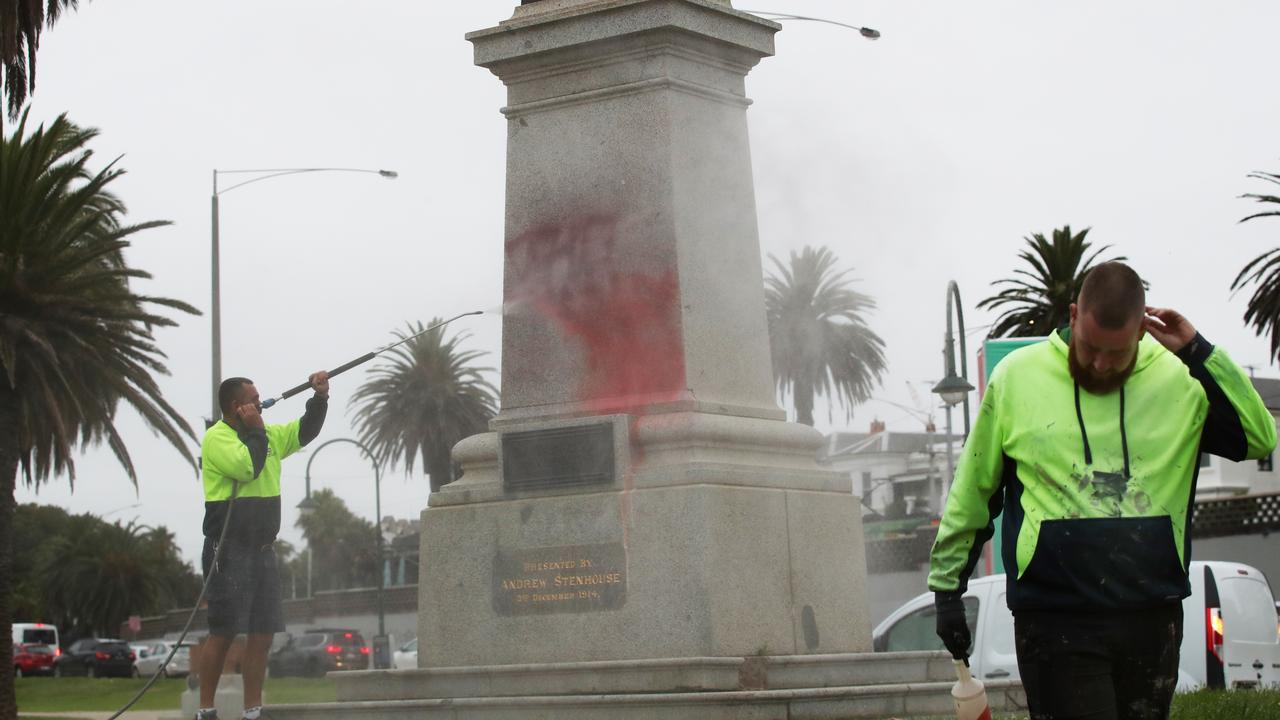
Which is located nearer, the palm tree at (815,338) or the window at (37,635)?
the palm tree at (815,338)

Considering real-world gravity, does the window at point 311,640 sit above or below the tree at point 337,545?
below

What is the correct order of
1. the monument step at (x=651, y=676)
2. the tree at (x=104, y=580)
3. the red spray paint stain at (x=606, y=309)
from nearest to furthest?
the monument step at (x=651, y=676)
the red spray paint stain at (x=606, y=309)
the tree at (x=104, y=580)

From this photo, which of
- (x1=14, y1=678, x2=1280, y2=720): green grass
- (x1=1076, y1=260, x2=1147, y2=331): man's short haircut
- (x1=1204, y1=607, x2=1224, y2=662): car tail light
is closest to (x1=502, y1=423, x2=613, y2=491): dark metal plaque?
(x1=14, y1=678, x2=1280, y2=720): green grass

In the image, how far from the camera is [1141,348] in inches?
210

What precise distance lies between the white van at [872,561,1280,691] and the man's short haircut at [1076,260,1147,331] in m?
10.3

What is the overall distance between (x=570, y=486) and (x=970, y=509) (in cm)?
539

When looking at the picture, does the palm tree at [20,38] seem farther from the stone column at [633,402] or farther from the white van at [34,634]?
the white van at [34,634]

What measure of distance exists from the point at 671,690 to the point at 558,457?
166 cm

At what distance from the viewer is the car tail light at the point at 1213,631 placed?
15344 mm

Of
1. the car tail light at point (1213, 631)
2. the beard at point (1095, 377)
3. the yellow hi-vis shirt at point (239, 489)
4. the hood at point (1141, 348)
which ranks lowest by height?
the car tail light at point (1213, 631)

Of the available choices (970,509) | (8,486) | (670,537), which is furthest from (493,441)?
(8,486)

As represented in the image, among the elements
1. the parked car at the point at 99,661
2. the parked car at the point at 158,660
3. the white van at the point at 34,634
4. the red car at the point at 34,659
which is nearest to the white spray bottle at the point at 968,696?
the parked car at the point at 158,660

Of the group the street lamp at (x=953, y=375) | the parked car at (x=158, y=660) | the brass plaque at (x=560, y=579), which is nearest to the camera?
the brass plaque at (x=560, y=579)

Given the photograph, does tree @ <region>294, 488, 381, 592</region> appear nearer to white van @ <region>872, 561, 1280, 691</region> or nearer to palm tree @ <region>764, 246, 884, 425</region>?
palm tree @ <region>764, 246, 884, 425</region>
